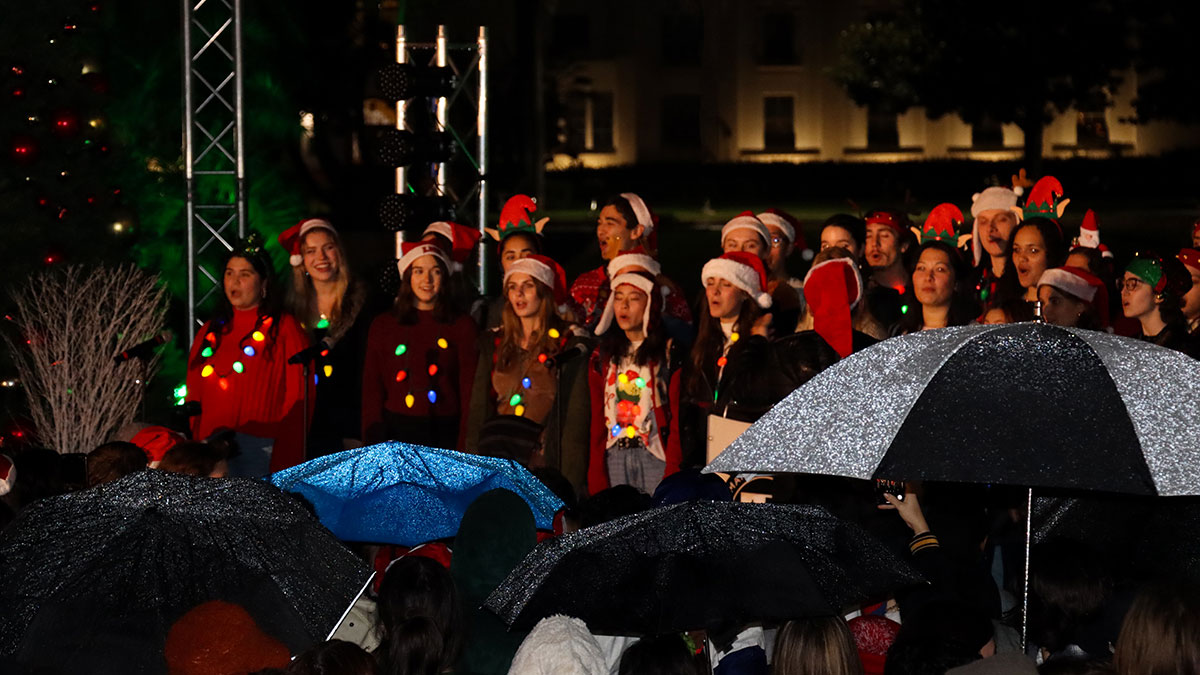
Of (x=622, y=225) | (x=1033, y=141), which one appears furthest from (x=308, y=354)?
(x=1033, y=141)

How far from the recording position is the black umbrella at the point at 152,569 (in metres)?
4.00

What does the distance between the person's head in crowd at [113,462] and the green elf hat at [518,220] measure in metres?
3.49

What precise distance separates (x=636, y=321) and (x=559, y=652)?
4.29 metres

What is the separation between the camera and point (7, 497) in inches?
250

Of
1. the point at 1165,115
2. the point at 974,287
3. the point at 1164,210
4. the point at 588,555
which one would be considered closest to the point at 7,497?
the point at 588,555

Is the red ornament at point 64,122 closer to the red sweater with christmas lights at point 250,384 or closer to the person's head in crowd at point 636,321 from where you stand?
the red sweater with christmas lights at point 250,384

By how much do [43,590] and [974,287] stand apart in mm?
5665

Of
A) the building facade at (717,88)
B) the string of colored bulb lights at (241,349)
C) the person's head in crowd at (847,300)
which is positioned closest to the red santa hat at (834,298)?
the person's head in crowd at (847,300)

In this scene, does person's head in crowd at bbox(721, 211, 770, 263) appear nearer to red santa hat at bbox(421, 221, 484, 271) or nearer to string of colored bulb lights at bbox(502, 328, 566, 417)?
string of colored bulb lights at bbox(502, 328, 566, 417)

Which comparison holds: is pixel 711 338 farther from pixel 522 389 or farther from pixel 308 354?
pixel 308 354

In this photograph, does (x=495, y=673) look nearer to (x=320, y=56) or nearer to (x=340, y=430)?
(x=340, y=430)

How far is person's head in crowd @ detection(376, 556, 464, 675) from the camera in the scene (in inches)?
163

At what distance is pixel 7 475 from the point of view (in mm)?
6379

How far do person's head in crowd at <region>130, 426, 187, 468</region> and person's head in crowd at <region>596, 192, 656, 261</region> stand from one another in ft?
9.58
